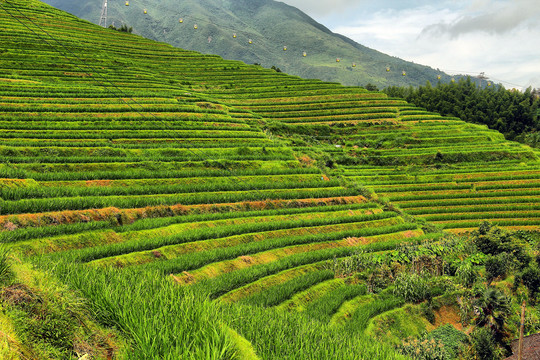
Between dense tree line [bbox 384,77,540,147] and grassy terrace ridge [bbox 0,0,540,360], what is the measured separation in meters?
23.2

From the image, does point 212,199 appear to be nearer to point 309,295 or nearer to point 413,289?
point 309,295

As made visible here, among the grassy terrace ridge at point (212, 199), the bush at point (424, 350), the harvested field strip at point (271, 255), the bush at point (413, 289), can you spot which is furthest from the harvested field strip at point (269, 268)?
the bush at point (424, 350)

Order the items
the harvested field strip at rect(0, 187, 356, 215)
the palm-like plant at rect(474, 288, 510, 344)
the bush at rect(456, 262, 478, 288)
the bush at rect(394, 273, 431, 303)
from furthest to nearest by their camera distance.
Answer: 1. the bush at rect(456, 262, 478, 288)
2. the bush at rect(394, 273, 431, 303)
3. the harvested field strip at rect(0, 187, 356, 215)
4. the palm-like plant at rect(474, 288, 510, 344)

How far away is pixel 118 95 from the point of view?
4003cm

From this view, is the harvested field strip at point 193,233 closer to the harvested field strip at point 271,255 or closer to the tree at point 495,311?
the harvested field strip at point 271,255

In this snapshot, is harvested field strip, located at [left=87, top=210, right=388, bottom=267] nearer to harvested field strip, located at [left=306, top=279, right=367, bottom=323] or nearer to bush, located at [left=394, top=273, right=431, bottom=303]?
harvested field strip, located at [left=306, top=279, right=367, bottom=323]

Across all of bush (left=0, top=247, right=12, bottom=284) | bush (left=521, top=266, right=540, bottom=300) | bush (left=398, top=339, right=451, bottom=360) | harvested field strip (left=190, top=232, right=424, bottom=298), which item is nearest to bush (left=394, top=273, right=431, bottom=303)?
bush (left=398, top=339, right=451, bottom=360)

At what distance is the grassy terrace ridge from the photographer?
649cm

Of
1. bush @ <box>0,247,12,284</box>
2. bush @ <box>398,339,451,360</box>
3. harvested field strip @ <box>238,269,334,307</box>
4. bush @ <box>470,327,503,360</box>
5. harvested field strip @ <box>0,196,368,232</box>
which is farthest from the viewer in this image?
harvested field strip @ <box>0,196,368,232</box>

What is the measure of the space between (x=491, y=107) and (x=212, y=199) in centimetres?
7407

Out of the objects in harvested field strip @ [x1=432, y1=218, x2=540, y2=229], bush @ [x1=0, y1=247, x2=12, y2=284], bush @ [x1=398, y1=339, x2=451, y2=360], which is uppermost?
bush @ [x1=0, y1=247, x2=12, y2=284]

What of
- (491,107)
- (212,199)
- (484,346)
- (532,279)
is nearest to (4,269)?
(484,346)

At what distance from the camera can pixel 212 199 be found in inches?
1015

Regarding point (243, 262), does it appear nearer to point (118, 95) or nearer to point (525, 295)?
point (525, 295)
